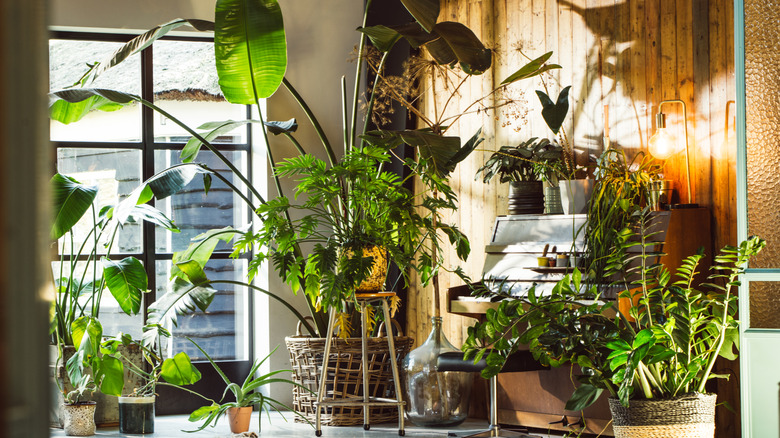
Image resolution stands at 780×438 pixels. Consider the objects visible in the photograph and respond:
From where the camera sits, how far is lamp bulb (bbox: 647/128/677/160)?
3.97 meters

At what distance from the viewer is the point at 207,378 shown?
5.19m

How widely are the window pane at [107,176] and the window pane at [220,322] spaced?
277 mm

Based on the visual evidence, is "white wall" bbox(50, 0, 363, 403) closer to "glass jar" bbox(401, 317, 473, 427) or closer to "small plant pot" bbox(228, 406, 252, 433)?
"small plant pot" bbox(228, 406, 252, 433)

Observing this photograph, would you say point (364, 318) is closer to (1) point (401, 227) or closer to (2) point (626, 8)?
(1) point (401, 227)

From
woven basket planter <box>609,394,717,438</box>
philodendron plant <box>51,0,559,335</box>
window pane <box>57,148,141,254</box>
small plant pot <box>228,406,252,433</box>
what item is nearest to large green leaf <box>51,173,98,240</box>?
philodendron plant <box>51,0,559,335</box>

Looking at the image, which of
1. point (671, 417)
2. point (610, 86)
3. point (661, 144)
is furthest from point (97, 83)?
point (671, 417)

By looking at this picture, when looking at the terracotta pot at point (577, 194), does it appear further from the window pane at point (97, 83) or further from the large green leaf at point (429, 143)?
the window pane at point (97, 83)

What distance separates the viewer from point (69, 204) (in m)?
4.01

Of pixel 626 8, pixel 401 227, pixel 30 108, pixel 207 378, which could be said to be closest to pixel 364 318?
pixel 401 227

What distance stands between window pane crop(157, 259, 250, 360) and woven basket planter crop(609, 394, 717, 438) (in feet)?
9.43

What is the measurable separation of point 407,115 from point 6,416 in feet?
16.4

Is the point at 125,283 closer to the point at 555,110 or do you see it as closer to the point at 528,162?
the point at 528,162

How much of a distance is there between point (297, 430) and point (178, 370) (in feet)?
2.40

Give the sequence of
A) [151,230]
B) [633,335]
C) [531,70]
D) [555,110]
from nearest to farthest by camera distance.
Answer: [633,335] < [555,110] < [531,70] < [151,230]
